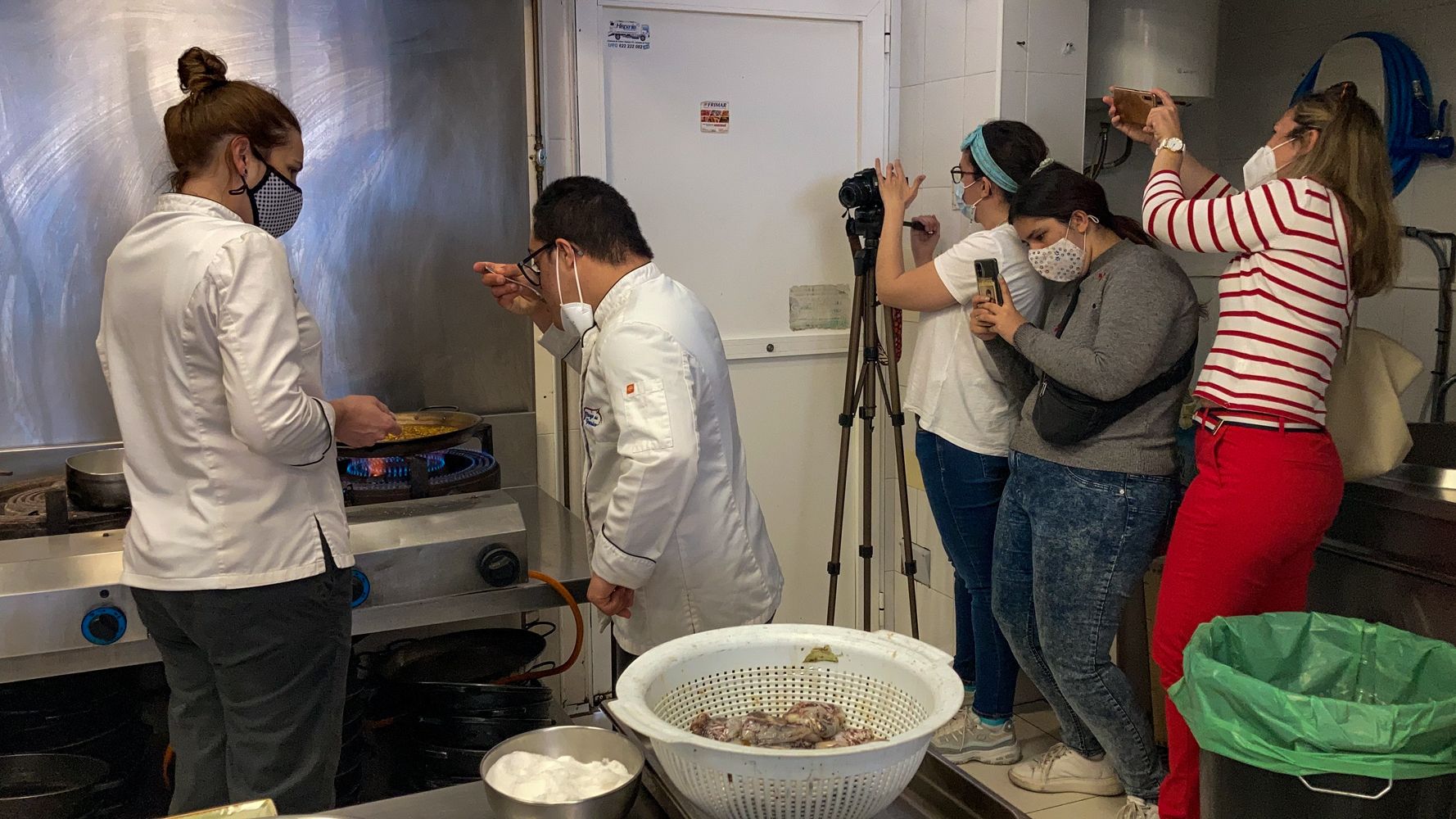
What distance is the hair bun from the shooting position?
1.78 metres

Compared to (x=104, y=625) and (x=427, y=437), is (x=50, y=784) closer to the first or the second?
(x=104, y=625)

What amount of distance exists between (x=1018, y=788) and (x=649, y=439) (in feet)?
5.00

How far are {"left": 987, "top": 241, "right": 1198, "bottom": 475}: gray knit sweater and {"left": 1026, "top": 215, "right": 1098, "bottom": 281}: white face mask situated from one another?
33 millimetres

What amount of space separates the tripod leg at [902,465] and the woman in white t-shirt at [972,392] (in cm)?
25

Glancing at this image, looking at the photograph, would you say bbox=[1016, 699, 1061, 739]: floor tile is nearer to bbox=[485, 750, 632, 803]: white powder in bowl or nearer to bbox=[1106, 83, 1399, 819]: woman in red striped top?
bbox=[1106, 83, 1399, 819]: woman in red striped top

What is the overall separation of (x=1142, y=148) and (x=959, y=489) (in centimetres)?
140

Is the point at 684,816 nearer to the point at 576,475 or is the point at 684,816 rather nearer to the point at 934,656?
the point at 934,656

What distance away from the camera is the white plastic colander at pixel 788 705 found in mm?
1065

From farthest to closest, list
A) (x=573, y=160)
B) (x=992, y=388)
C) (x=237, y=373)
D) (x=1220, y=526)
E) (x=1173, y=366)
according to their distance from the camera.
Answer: (x=573, y=160)
(x=992, y=388)
(x=1173, y=366)
(x=1220, y=526)
(x=237, y=373)

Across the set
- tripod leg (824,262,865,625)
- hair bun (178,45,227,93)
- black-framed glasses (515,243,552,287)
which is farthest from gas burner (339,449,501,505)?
tripod leg (824,262,865,625)

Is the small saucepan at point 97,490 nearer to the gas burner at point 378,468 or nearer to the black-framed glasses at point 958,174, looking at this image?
the gas burner at point 378,468

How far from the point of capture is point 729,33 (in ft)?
10.7

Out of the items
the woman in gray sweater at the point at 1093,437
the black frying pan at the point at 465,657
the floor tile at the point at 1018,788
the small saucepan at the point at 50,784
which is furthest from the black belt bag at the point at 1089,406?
the small saucepan at the point at 50,784

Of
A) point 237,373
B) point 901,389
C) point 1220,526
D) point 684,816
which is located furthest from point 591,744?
point 901,389
